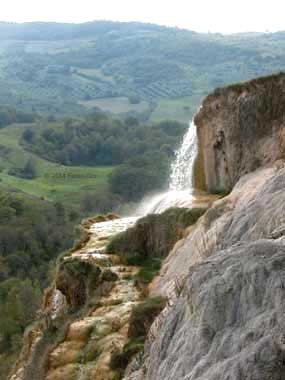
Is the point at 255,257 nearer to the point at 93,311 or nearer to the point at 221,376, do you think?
the point at 221,376

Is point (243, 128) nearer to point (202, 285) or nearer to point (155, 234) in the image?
point (155, 234)

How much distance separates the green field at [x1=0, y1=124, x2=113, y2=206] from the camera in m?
131

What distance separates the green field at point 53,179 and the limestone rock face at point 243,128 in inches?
3748

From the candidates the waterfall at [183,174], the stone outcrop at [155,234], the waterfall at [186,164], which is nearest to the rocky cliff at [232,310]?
the stone outcrop at [155,234]

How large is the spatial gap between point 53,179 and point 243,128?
402ft

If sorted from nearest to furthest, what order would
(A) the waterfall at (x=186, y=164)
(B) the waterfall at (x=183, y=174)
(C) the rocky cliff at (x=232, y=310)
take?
1. (C) the rocky cliff at (x=232, y=310)
2. (B) the waterfall at (x=183, y=174)
3. (A) the waterfall at (x=186, y=164)

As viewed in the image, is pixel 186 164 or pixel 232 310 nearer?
pixel 232 310

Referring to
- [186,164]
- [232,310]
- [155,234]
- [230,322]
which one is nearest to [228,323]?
[230,322]

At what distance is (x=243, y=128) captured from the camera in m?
24.5

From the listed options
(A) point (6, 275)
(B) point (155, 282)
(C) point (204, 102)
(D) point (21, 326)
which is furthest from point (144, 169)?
(B) point (155, 282)

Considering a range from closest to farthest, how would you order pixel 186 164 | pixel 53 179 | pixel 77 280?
1. pixel 77 280
2. pixel 186 164
3. pixel 53 179

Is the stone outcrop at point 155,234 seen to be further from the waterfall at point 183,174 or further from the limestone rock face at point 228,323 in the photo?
the limestone rock face at point 228,323

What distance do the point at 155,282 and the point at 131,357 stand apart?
205 inches

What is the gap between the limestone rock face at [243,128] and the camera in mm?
23375
